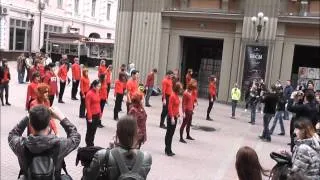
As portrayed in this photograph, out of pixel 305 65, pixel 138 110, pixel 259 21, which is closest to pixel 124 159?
pixel 138 110

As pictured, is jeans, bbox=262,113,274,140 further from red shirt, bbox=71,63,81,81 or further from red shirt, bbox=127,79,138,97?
red shirt, bbox=71,63,81,81

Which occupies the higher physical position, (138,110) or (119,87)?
(138,110)

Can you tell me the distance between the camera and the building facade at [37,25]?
21062 millimetres

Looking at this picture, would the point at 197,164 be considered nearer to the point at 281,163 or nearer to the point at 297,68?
the point at 281,163

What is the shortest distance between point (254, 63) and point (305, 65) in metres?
2.63

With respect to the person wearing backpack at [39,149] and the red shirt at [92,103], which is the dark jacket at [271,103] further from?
the person wearing backpack at [39,149]

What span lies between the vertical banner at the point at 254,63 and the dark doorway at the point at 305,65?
1499mm

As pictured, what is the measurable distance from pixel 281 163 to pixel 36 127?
8.67 feet

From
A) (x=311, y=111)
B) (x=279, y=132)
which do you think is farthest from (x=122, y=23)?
(x=311, y=111)

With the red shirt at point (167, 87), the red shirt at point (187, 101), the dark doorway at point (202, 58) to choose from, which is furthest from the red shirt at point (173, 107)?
the dark doorway at point (202, 58)

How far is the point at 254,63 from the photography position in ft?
62.3

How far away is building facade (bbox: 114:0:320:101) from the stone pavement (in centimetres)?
235

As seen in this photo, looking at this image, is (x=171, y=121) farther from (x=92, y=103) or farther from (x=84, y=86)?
(x=84, y=86)

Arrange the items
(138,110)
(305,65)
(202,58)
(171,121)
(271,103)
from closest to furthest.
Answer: (138,110) < (171,121) < (271,103) < (305,65) < (202,58)
